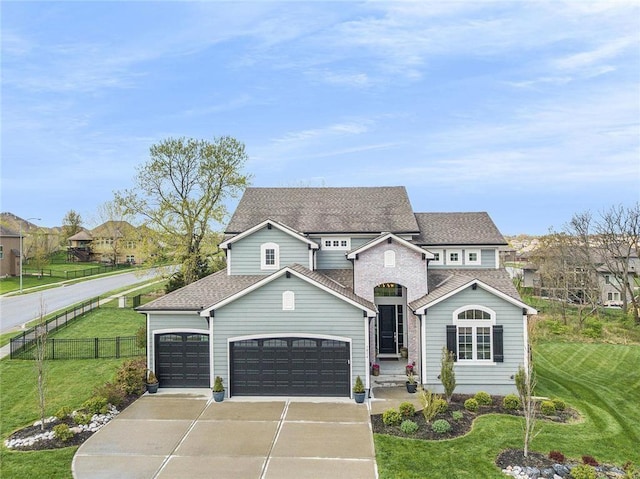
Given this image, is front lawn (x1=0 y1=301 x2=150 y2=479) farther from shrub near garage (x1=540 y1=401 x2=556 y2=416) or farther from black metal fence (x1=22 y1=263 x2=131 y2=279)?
black metal fence (x1=22 y1=263 x2=131 y2=279)

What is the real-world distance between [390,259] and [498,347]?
5.92 meters

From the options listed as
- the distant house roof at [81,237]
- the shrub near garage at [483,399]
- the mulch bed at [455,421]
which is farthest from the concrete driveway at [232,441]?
the distant house roof at [81,237]

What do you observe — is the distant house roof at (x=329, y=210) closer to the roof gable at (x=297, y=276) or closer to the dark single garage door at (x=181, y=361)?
the roof gable at (x=297, y=276)

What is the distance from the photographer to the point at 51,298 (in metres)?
44.0

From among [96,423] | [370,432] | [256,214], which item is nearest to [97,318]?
[256,214]

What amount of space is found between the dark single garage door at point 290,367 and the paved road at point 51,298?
14.5 meters

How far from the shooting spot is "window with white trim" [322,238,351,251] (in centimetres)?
2448

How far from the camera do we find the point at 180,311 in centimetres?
1991

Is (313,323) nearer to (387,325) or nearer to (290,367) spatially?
(290,367)

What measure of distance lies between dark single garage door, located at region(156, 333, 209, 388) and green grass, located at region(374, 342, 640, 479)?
28.2 ft

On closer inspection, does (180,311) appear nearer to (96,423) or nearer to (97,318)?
(96,423)

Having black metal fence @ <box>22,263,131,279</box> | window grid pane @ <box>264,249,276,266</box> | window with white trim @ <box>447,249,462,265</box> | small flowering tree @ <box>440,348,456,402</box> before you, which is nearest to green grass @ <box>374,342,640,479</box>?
small flowering tree @ <box>440,348,456,402</box>

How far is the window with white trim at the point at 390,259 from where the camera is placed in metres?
22.0

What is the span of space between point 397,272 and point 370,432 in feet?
27.3
